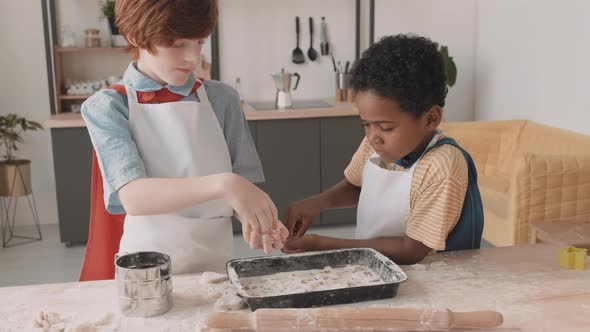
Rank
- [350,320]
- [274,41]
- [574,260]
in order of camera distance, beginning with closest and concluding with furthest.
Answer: [350,320] < [574,260] < [274,41]

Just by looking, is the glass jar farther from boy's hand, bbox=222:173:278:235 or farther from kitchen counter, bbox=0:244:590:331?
boy's hand, bbox=222:173:278:235

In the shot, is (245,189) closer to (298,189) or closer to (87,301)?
(87,301)

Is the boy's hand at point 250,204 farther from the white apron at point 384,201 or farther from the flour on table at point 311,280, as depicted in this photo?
the white apron at point 384,201

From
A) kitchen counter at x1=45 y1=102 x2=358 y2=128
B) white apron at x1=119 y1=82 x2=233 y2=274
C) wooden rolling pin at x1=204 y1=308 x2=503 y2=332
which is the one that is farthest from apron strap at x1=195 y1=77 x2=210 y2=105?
kitchen counter at x1=45 y1=102 x2=358 y2=128

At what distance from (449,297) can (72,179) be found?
307 cm

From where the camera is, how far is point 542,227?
272 centimetres

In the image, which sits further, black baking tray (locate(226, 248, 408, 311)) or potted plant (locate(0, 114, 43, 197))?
potted plant (locate(0, 114, 43, 197))

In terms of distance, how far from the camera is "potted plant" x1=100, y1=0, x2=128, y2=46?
13.0 ft

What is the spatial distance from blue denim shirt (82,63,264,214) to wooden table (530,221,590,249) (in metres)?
1.47

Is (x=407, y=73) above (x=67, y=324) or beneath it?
above

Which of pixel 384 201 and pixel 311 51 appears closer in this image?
pixel 384 201

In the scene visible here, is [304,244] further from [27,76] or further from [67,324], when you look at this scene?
[27,76]

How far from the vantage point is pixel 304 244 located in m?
1.51

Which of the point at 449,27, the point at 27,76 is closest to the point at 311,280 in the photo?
the point at 27,76
